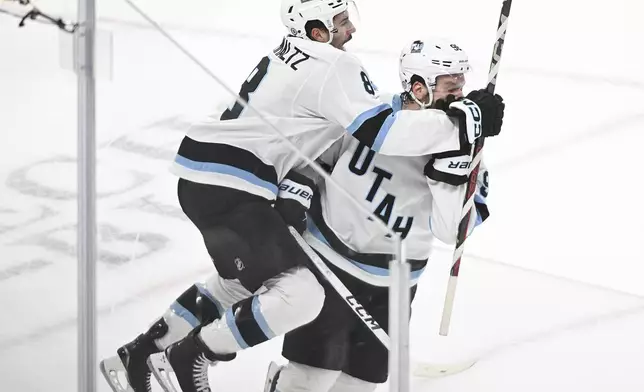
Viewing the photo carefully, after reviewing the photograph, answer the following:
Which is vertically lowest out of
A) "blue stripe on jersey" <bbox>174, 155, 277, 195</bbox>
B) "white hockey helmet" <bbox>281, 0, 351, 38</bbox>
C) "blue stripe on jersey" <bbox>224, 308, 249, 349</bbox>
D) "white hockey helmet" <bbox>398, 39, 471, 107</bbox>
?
"blue stripe on jersey" <bbox>224, 308, 249, 349</bbox>

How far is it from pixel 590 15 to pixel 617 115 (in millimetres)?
563

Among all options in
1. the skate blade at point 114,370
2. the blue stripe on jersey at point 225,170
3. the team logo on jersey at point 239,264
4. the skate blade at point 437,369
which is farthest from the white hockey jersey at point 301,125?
the skate blade at point 437,369

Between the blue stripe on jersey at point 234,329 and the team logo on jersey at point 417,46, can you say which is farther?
the team logo on jersey at point 417,46

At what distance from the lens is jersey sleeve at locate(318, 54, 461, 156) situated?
1777mm

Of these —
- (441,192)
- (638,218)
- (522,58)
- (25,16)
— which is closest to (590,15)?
(522,58)

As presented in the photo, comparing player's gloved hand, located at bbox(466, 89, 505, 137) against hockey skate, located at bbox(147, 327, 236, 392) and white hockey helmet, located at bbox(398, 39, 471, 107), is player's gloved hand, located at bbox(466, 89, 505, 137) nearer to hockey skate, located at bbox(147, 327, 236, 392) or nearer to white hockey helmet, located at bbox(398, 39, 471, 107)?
white hockey helmet, located at bbox(398, 39, 471, 107)

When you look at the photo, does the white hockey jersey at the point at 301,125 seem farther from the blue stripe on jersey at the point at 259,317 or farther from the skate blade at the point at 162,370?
the skate blade at the point at 162,370

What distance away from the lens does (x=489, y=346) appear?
2738 mm

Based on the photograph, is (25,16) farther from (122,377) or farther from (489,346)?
(489,346)

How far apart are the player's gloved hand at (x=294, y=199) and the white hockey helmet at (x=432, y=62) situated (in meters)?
0.36

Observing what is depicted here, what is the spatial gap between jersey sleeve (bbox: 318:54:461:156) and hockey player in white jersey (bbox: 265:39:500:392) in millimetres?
42

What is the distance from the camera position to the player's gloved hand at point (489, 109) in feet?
6.09

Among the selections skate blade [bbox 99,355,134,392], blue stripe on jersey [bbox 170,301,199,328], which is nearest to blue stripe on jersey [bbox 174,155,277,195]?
blue stripe on jersey [bbox 170,301,199,328]

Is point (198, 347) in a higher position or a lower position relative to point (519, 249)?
higher
